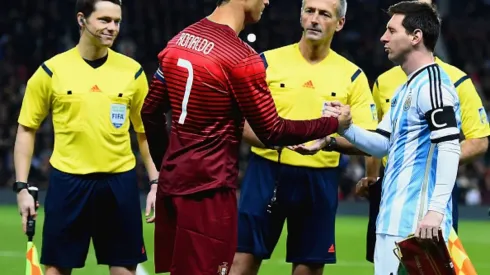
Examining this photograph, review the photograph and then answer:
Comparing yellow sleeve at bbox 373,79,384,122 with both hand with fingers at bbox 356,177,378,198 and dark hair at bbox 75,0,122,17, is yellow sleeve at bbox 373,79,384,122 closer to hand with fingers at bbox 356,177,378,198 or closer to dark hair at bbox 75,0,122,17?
hand with fingers at bbox 356,177,378,198

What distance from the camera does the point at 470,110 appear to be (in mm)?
6691

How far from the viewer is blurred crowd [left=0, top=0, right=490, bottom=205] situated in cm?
2180

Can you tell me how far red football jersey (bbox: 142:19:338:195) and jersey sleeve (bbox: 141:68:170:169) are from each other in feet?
0.07

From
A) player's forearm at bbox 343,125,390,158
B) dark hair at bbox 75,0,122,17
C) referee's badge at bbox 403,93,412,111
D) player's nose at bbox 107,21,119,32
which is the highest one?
dark hair at bbox 75,0,122,17

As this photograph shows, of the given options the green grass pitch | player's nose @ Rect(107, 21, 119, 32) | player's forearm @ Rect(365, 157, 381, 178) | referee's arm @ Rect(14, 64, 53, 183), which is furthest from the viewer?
the green grass pitch

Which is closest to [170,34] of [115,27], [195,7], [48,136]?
[195,7]

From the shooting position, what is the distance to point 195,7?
23.2 metres

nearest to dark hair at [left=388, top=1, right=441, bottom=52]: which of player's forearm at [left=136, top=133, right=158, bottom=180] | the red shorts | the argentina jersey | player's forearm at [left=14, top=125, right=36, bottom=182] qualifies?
the argentina jersey

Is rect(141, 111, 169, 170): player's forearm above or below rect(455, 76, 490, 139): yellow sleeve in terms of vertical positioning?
below

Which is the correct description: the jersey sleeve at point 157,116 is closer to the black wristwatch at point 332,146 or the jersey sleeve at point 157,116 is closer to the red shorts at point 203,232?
the red shorts at point 203,232

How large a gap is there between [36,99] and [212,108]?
1836 mm

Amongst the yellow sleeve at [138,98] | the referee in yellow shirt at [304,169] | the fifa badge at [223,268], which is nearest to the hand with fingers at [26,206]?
the yellow sleeve at [138,98]

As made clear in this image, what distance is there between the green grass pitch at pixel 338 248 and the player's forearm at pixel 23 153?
11.9 ft

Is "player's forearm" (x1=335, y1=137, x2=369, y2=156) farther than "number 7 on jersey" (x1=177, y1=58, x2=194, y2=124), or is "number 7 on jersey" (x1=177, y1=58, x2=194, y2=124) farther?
"player's forearm" (x1=335, y1=137, x2=369, y2=156)
